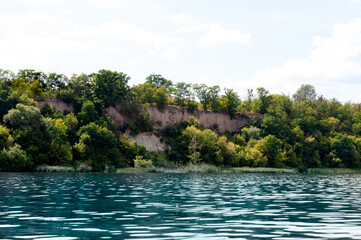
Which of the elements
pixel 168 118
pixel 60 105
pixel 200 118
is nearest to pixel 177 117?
pixel 168 118

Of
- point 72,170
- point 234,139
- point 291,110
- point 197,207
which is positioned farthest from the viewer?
point 291,110

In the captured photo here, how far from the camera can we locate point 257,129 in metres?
144

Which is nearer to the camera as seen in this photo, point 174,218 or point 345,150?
point 174,218

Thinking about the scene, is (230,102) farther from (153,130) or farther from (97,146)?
(97,146)

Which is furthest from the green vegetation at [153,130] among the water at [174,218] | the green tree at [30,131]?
the water at [174,218]

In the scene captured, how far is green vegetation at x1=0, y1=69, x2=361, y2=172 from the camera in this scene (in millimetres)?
95625

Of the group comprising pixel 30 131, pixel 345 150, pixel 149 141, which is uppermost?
pixel 30 131

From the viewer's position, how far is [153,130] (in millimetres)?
128625

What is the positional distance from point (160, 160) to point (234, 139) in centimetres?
3370

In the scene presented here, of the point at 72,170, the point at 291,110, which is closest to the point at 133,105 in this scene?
the point at 72,170

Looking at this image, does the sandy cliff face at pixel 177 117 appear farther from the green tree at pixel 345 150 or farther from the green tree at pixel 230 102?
the green tree at pixel 345 150

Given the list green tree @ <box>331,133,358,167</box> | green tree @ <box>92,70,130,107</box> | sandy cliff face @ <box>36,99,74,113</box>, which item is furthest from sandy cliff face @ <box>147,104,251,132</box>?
green tree @ <box>331,133,358,167</box>

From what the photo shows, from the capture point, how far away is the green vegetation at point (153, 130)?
9562 centimetres

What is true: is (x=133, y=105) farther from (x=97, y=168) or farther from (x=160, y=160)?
(x=97, y=168)
